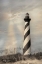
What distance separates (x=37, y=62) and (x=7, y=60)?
30cm

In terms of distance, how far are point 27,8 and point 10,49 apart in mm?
455

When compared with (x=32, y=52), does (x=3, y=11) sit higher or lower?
higher

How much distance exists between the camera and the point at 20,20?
5.52ft

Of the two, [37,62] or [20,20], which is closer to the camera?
[37,62]

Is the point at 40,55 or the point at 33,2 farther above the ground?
the point at 33,2

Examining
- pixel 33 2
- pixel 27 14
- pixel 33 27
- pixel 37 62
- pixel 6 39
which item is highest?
pixel 33 2

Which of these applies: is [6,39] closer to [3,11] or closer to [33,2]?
[3,11]

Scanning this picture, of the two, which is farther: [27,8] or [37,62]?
[27,8]

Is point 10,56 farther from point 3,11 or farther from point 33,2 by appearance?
point 33,2

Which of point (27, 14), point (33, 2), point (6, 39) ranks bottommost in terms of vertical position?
point (6, 39)

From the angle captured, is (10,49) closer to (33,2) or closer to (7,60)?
(7,60)

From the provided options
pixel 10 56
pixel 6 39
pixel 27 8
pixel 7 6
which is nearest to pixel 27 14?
pixel 27 8

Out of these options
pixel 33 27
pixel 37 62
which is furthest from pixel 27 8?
pixel 37 62

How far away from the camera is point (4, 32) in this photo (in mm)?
1674
